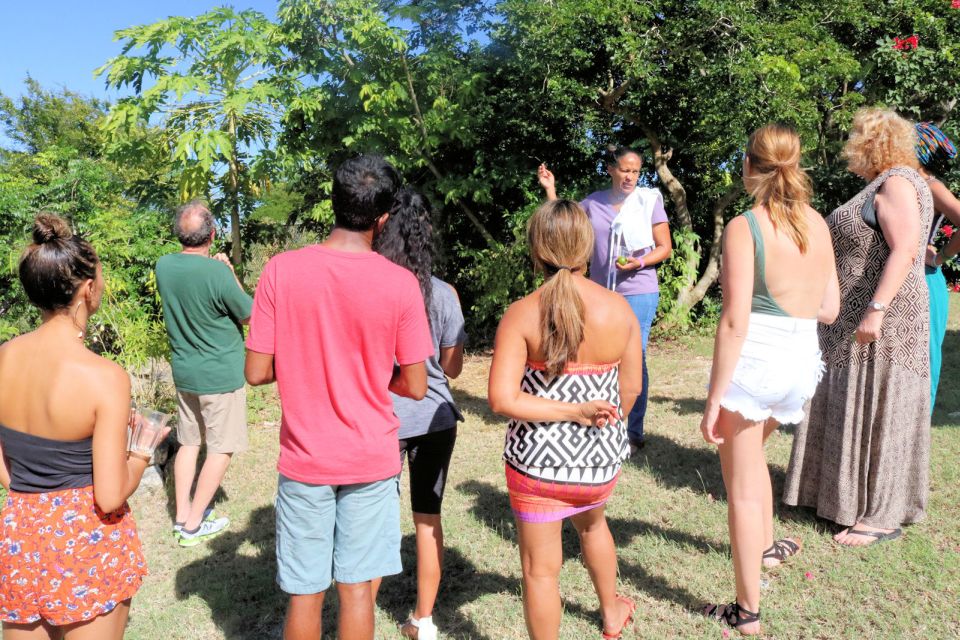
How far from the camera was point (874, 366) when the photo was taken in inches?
144

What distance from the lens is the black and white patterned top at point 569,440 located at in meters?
2.40

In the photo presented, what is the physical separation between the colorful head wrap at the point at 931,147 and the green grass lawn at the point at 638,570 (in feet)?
6.40

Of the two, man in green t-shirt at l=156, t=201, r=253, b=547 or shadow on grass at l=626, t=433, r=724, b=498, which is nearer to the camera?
man in green t-shirt at l=156, t=201, r=253, b=547

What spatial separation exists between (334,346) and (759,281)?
166 centimetres

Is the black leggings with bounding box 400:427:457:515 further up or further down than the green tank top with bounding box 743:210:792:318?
further down

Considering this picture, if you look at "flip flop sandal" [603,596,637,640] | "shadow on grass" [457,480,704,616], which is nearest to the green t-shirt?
"shadow on grass" [457,480,704,616]

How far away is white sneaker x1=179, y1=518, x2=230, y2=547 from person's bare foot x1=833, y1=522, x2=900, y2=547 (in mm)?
3460

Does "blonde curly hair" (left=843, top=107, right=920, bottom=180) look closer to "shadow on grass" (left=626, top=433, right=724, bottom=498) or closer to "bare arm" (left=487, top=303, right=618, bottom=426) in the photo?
"shadow on grass" (left=626, top=433, right=724, bottom=498)

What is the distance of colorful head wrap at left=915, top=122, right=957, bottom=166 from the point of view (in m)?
3.73

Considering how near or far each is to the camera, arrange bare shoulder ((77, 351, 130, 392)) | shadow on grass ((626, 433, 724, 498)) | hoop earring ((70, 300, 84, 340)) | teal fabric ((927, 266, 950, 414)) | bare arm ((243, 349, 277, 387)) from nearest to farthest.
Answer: bare shoulder ((77, 351, 130, 392)) → hoop earring ((70, 300, 84, 340)) → bare arm ((243, 349, 277, 387)) → teal fabric ((927, 266, 950, 414)) → shadow on grass ((626, 433, 724, 498))

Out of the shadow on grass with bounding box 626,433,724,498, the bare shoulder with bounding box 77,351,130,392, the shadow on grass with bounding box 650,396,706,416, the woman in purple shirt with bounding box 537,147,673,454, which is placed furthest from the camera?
the shadow on grass with bounding box 650,396,706,416

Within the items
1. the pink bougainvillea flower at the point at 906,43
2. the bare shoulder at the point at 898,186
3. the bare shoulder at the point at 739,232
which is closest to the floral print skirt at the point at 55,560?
the bare shoulder at the point at 739,232

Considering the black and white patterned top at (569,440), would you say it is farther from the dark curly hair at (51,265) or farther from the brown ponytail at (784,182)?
the dark curly hair at (51,265)

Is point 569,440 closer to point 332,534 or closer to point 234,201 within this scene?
point 332,534
